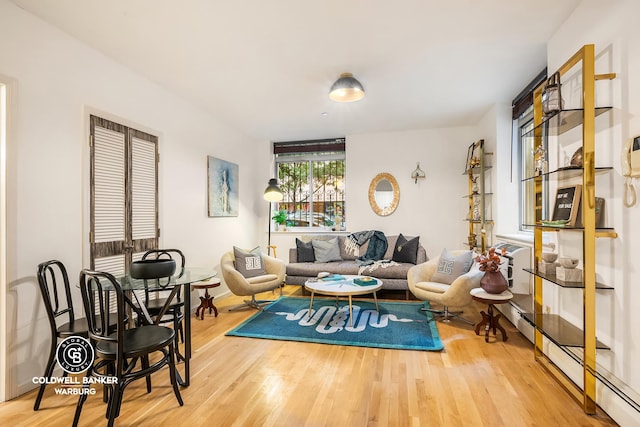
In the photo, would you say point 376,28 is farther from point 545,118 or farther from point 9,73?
point 9,73

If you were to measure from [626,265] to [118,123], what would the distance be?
402cm

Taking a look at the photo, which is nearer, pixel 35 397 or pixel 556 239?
pixel 35 397

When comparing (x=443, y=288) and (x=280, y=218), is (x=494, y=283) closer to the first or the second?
(x=443, y=288)

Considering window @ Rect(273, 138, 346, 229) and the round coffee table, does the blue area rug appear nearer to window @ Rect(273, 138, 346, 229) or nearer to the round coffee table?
the round coffee table

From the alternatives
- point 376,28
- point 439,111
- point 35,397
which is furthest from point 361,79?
point 35,397

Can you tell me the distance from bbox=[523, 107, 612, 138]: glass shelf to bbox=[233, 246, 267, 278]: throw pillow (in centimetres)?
348

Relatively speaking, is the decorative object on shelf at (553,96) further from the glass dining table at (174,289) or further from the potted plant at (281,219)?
the potted plant at (281,219)

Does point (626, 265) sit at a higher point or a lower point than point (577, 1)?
lower

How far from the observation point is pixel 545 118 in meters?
2.51

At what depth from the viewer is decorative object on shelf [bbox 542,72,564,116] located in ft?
7.52

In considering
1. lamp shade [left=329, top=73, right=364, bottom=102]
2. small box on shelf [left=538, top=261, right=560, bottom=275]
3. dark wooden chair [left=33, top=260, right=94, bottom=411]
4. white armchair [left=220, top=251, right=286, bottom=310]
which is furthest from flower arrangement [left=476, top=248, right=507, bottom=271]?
dark wooden chair [left=33, top=260, right=94, bottom=411]

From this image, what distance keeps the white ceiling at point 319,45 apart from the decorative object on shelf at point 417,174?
149 centimetres

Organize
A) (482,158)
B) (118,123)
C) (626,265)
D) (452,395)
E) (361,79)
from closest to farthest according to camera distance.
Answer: (626,265)
(452,395)
(118,123)
(361,79)
(482,158)

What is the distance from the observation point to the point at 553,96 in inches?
90.7
